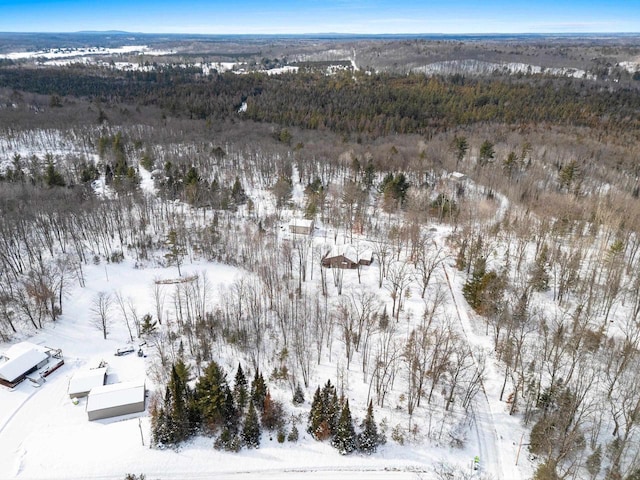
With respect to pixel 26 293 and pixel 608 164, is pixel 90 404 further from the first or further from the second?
pixel 608 164

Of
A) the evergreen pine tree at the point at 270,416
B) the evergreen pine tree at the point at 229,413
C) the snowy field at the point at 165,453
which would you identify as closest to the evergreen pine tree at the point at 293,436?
the snowy field at the point at 165,453

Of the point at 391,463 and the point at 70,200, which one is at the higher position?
the point at 70,200

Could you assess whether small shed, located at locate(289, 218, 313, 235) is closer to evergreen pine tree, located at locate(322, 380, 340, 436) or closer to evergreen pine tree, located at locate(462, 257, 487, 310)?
evergreen pine tree, located at locate(462, 257, 487, 310)

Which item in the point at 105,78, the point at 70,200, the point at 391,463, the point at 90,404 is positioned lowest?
the point at 391,463

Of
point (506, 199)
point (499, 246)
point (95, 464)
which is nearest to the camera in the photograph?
point (95, 464)

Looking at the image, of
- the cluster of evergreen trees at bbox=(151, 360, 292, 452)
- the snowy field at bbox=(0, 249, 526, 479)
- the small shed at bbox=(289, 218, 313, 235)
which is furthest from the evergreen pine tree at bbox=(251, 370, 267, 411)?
the small shed at bbox=(289, 218, 313, 235)

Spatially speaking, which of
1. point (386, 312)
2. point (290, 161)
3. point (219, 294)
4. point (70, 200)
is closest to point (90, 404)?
point (219, 294)

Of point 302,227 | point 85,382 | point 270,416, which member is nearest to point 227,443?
→ point 270,416
